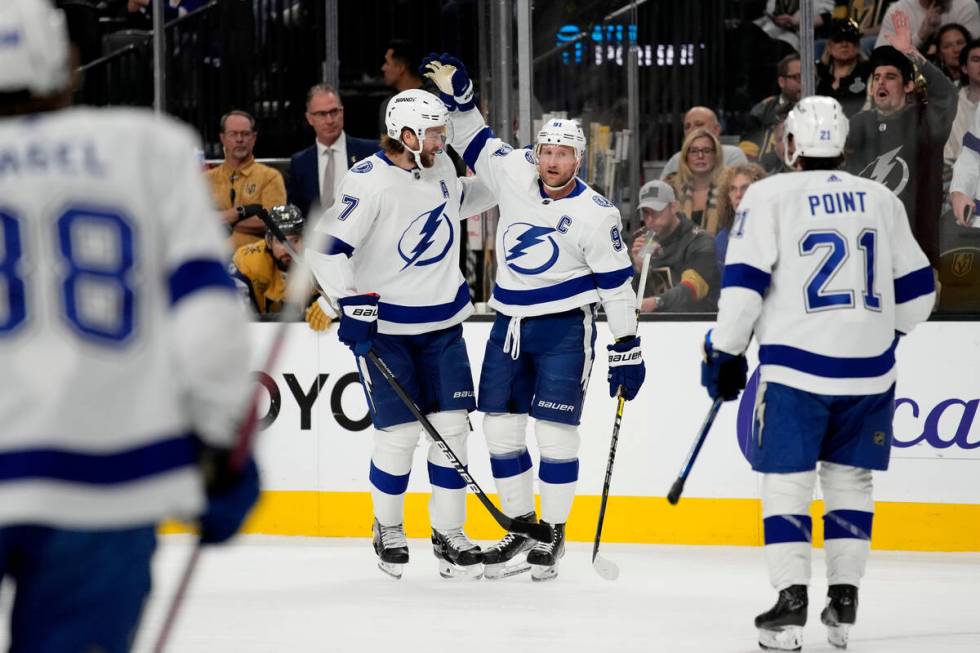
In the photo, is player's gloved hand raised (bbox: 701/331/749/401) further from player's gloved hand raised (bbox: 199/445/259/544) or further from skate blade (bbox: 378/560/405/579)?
player's gloved hand raised (bbox: 199/445/259/544)

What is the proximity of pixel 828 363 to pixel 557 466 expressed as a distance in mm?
1525

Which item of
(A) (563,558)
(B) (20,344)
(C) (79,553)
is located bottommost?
(A) (563,558)

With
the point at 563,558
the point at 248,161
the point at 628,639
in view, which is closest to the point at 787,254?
the point at 628,639

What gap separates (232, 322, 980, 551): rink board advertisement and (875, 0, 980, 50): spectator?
1.07 m

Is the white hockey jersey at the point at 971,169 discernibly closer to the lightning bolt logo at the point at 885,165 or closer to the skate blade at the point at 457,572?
the lightning bolt logo at the point at 885,165

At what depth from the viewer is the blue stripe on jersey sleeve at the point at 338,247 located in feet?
16.1

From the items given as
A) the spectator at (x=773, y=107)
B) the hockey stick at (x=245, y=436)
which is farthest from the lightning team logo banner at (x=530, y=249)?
the hockey stick at (x=245, y=436)

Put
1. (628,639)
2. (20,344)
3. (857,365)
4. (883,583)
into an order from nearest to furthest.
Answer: (20,344), (857,365), (628,639), (883,583)

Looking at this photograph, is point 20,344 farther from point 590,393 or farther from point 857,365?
point 590,393

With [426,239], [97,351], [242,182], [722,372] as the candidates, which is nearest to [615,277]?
[426,239]

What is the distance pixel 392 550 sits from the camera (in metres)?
4.94

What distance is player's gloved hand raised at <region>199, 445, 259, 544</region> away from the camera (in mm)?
1691

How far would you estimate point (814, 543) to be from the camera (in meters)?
5.49

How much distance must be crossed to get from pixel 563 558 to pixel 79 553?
3.87 metres
